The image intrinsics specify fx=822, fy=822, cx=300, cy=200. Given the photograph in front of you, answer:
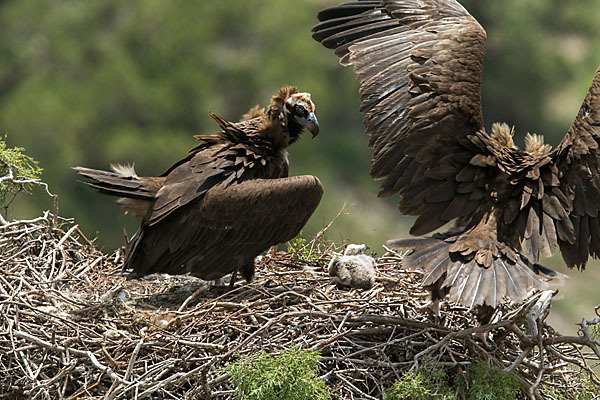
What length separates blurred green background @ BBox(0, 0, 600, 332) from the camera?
17.3 metres

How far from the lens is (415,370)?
4582mm

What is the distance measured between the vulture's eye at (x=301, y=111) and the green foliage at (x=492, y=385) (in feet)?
6.70

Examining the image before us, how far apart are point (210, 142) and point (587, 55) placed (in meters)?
20.5

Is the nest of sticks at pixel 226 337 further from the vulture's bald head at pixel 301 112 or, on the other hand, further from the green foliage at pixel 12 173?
the vulture's bald head at pixel 301 112

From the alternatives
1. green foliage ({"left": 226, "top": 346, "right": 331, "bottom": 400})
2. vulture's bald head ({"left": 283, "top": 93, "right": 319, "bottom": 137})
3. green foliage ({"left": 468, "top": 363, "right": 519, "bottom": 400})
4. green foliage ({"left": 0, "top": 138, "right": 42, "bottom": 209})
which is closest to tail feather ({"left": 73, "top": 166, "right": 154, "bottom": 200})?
green foliage ({"left": 0, "top": 138, "right": 42, "bottom": 209})

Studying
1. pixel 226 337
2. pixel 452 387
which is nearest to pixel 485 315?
pixel 452 387

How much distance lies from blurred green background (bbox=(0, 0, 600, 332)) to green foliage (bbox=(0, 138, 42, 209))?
917 centimetres

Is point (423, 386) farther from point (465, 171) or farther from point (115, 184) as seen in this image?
point (115, 184)

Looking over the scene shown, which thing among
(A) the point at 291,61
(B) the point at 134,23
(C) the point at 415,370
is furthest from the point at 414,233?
(B) the point at 134,23

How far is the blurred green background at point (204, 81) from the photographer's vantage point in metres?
17.3

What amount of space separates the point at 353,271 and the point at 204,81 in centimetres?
1510

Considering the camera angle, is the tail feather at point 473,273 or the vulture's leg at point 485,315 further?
the vulture's leg at point 485,315

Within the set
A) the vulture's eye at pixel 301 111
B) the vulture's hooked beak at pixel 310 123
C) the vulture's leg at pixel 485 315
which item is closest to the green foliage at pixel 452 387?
the vulture's leg at pixel 485 315

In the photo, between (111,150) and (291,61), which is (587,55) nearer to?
(291,61)
